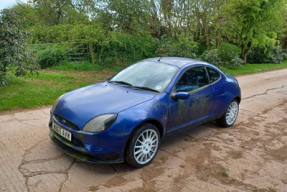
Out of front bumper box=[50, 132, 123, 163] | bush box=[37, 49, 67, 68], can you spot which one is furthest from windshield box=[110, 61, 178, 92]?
bush box=[37, 49, 67, 68]

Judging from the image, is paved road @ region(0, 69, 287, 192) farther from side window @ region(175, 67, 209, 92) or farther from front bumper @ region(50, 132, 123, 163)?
side window @ region(175, 67, 209, 92)

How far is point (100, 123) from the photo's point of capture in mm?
3334

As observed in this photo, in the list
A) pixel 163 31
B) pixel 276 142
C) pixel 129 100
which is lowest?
pixel 276 142

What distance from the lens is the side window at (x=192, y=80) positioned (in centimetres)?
435

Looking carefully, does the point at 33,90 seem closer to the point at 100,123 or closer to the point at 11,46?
the point at 11,46

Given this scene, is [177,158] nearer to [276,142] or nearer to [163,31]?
[276,142]

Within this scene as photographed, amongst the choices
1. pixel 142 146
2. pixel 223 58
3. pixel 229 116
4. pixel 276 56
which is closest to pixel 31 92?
pixel 142 146

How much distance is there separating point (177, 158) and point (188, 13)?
13.9 metres

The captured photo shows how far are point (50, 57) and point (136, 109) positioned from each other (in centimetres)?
1143

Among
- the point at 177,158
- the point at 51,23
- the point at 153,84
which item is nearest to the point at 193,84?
the point at 153,84

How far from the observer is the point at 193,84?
4602 mm

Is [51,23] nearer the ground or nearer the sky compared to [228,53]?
nearer the sky

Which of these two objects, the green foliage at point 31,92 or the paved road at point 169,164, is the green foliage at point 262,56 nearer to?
the green foliage at point 31,92

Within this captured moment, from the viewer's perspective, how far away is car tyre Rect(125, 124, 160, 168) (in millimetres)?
3510
